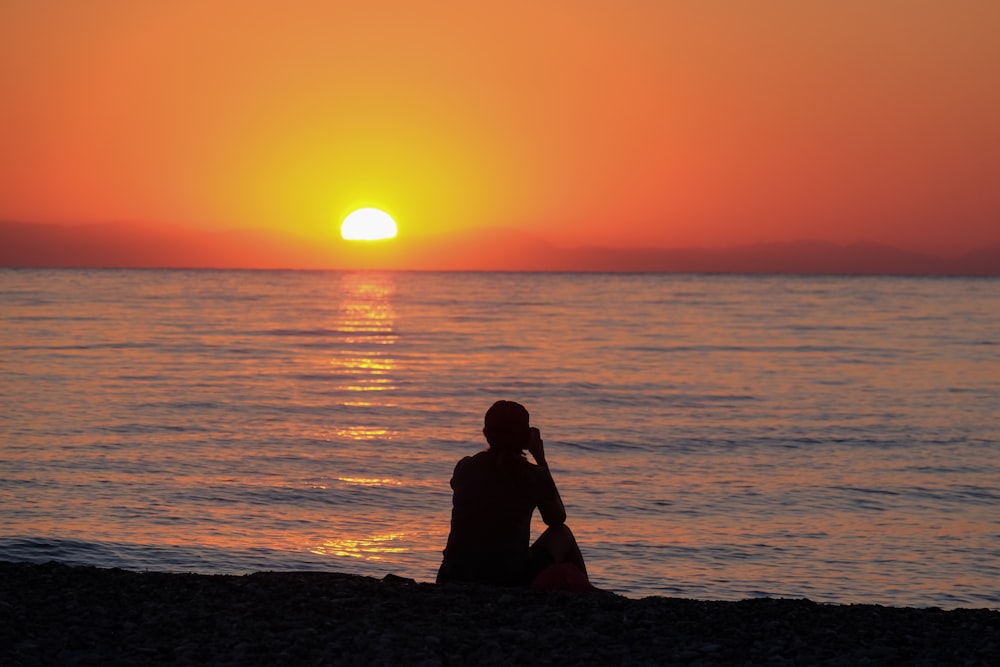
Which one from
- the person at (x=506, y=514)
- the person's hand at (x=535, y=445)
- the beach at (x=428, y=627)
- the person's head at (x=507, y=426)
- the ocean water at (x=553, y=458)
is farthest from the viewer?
the ocean water at (x=553, y=458)

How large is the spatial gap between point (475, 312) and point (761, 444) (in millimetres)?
49109

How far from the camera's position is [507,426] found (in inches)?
278

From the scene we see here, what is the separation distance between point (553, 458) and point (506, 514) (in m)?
9.08

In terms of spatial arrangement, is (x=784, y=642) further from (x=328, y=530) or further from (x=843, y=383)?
(x=843, y=383)

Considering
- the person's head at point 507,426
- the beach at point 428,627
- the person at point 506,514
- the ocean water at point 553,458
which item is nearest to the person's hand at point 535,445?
the person at point 506,514

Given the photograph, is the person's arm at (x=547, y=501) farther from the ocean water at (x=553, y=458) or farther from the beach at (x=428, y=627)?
the ocean water at (x=553, y=458)

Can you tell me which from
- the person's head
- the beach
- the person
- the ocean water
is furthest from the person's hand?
the ocean water

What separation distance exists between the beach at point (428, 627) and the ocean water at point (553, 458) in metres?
2.68

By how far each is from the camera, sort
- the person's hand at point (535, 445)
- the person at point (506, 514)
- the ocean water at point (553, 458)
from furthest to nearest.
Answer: the ocean water at point (553, 458) < the person's hand at point (535, 445) < the person at point (506, 514)

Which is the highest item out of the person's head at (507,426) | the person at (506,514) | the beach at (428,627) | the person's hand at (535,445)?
the person's head at (507,426)

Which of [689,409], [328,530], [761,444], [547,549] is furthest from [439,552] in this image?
[689,409]

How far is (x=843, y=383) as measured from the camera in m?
27.7

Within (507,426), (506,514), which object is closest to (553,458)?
(506,514)

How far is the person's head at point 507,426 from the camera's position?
7.05 meters
